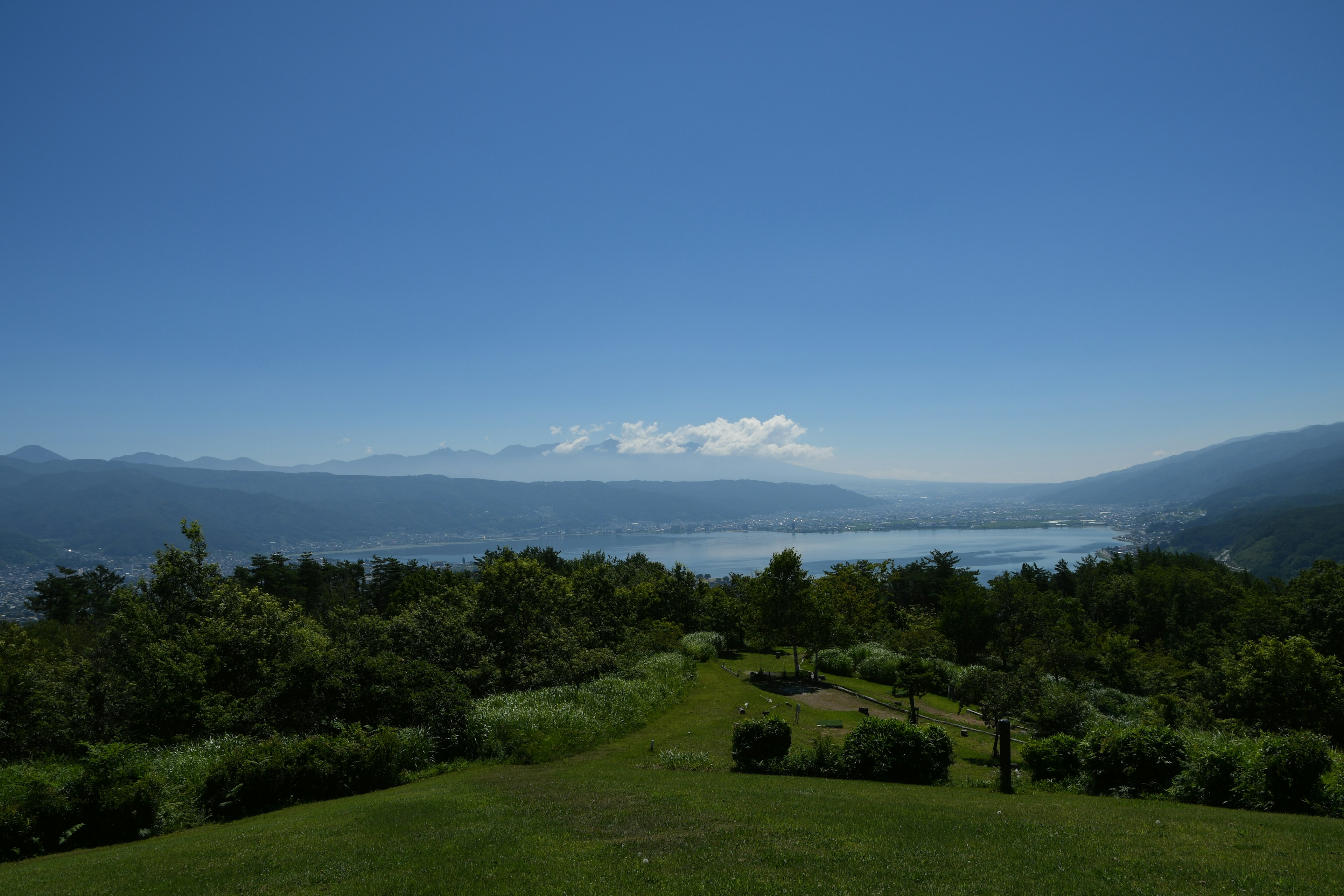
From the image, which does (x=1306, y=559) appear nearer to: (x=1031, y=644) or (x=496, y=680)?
(x=1031, y=644)

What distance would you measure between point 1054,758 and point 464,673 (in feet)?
60.1

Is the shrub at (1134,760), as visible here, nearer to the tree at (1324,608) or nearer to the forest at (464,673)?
the forest at (464,673)

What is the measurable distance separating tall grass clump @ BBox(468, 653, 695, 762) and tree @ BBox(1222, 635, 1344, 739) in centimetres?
2242

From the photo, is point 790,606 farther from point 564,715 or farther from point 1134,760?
point 1134,760

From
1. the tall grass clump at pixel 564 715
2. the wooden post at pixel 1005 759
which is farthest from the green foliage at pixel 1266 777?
the tall grass clump at pixel 564 715

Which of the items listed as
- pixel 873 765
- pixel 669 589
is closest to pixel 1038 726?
pixel 873 765

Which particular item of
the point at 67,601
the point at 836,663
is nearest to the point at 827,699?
the point at 836,663

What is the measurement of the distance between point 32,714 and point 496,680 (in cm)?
1304

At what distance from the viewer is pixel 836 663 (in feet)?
112

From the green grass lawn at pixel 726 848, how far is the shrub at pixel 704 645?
26006 millimetres

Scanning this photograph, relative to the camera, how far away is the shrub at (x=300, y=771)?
12.3 m

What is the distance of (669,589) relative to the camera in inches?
1818

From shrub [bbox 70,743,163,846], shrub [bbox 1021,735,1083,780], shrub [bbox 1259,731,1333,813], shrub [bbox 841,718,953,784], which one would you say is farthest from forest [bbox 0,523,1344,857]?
shrub [bbox 841,718,953,784]

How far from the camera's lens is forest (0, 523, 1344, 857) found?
42.7 ft
